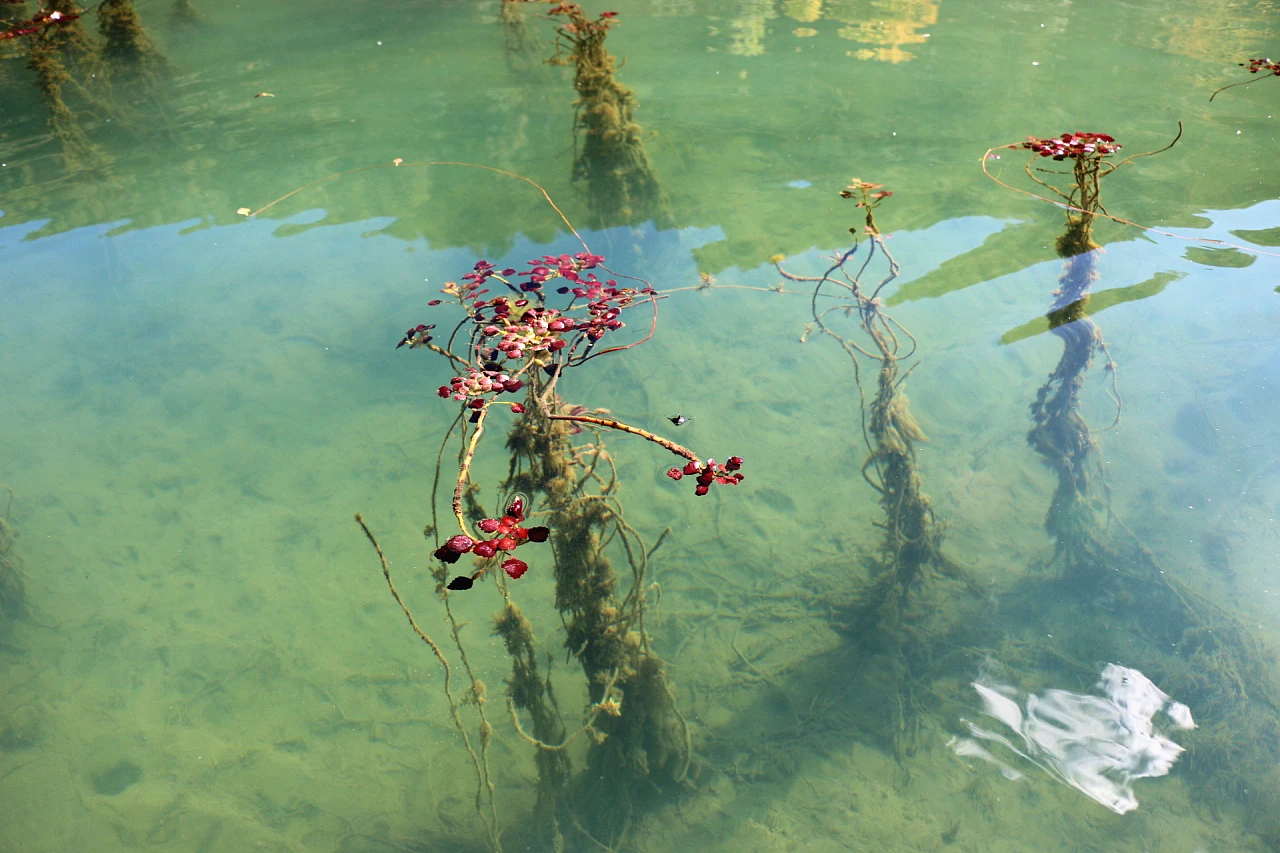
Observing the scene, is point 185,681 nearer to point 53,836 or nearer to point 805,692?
point 53,836

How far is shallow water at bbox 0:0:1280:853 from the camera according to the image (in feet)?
8.95

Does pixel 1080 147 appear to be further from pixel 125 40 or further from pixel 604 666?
pixel 125 40

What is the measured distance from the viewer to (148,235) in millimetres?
4855

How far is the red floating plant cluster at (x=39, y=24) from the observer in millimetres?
6967

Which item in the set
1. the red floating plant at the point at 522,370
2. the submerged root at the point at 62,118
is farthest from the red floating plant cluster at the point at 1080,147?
the submerged root at the point at 62,118

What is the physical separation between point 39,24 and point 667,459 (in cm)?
782

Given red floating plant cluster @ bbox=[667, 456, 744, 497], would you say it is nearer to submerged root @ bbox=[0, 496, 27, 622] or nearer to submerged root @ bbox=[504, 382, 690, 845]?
submerged root @ bbox=[504, 382, 690, 845]

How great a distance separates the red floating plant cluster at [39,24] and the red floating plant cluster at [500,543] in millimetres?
7801

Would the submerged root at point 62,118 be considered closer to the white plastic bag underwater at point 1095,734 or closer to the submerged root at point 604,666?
the submerged root at point 604,666

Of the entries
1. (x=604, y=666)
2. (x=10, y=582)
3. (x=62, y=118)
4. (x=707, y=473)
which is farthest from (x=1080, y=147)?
(x=62, y=118)

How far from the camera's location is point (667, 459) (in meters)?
3.60

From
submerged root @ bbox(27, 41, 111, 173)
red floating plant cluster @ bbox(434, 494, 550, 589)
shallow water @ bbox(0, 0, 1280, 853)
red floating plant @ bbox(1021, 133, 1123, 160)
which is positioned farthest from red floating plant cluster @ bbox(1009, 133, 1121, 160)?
submerged root @ bbox(27, 41, 111, 173)

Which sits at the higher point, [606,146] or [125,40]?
[125,40]

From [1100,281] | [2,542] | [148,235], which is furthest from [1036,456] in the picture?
[148,235]
